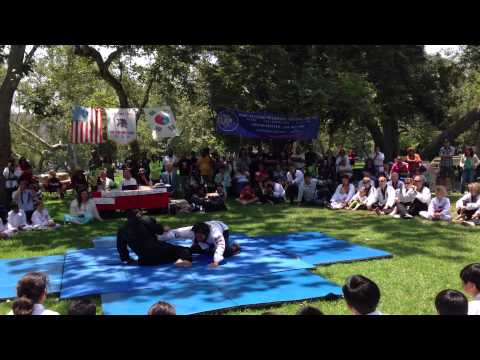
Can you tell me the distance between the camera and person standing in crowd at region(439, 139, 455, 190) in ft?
50.8

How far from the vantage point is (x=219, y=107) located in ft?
57.0

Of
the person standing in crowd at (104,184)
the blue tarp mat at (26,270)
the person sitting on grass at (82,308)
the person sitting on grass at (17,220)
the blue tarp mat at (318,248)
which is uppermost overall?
the person standing in crowd at (104,184)

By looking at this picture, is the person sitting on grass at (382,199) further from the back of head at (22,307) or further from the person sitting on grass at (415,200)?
the back of head at (22,307)

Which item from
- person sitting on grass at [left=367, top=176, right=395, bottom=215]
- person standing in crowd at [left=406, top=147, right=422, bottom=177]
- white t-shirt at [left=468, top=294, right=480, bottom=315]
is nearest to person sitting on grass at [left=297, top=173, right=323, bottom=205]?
person sitting on grass at [left=367, top=176, right=395, bottom=215]

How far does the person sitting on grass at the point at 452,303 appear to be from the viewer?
3051 mm

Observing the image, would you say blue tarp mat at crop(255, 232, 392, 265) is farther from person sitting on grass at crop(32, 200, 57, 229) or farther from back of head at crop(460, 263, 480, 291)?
person sitting on grass at crop(32, 200, 57, 229)

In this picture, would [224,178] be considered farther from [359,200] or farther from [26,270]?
[26,270]

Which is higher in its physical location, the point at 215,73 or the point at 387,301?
the point at 215,73

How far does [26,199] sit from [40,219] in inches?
30.2

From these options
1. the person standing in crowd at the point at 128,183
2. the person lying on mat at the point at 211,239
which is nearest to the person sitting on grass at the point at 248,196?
the person standing in crowd at the point at 128,183

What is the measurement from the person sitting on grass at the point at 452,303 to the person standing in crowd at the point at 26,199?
1025cm

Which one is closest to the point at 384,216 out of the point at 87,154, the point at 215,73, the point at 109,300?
the point at 109,300

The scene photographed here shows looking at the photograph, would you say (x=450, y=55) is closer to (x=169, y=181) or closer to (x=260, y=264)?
(x=169, y=181)
